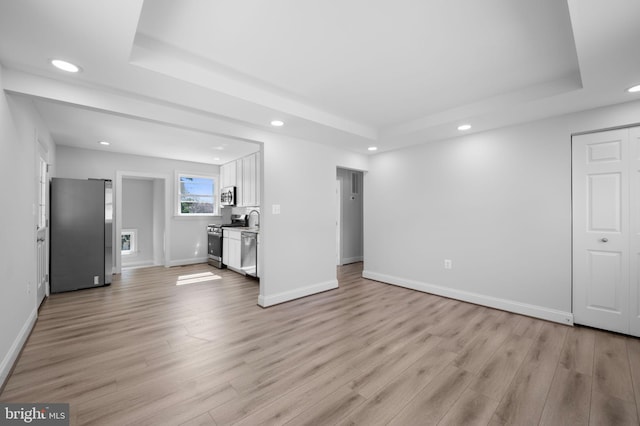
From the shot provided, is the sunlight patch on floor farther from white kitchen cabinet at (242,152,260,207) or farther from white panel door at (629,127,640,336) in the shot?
white panel door at (629,127,640,336)

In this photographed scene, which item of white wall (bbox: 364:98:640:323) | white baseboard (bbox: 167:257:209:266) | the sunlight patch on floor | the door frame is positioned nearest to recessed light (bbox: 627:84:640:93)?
white wall (bbox: 364:98:640:323)

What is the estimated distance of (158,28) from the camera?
6.09ft

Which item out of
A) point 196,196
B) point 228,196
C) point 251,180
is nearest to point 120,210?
point 196,196

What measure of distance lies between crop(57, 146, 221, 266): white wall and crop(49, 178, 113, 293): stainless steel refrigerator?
39.2 inches

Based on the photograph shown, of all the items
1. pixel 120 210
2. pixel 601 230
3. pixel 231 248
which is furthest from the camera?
pixel 231 248

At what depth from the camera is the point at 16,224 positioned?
233 centimetres

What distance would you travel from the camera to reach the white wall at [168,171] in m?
4.99

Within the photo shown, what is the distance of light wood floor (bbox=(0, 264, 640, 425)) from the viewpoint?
1.68 metres

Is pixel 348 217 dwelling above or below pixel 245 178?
below

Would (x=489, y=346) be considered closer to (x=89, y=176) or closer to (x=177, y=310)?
(x=177, y=310)

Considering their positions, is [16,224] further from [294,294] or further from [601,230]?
[601,230]

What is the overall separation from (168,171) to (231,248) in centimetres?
238

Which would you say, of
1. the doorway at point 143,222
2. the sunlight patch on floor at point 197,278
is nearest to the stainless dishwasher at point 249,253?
the sunlight patch on floor at point 197,278

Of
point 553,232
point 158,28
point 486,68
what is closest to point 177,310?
point 158,28
